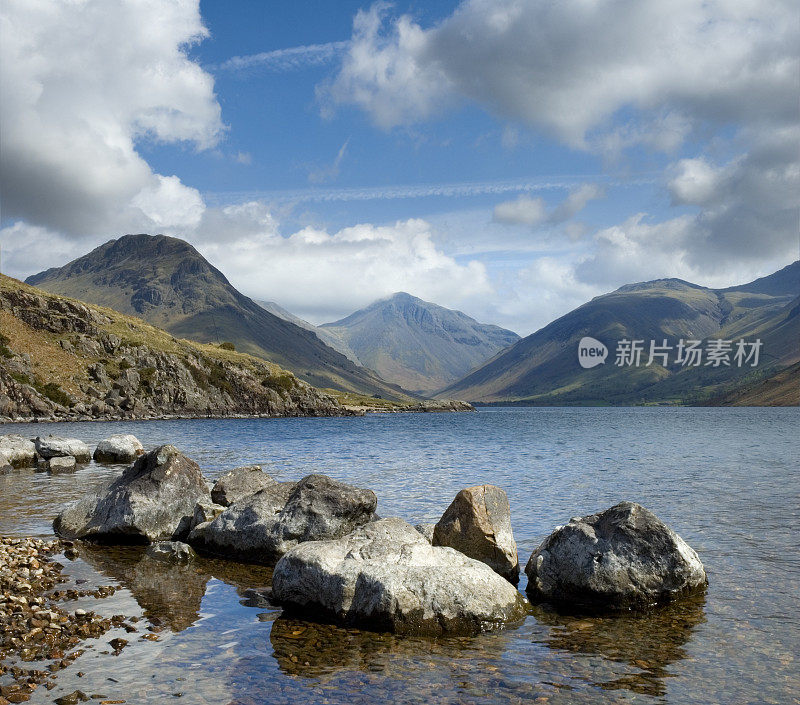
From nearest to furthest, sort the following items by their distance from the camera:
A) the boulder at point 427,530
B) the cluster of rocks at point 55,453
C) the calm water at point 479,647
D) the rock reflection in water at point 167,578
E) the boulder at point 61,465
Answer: the calm water at point 479,647 → the rock reflection in water at point 167,578 → the boulder at point 427,530 → the boulder at point 61,465 → the cluster of rocks at point 55,453

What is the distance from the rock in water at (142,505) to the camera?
24.8 meters

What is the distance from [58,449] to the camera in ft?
181

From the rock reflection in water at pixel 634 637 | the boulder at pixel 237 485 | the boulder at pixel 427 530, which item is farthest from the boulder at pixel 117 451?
the rock reflection in water at pixel 634 637

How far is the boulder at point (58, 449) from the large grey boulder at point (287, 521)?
38.7 meters

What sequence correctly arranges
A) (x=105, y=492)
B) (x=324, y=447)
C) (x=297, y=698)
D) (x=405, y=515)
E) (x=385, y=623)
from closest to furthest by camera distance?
1. (x=297, y=698)
2. (x=385, y=623)
3. (x=105, y=492)
4. (x=405, y=515)
5. (x=324, y=447)

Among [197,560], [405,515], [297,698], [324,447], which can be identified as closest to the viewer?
[297,698]

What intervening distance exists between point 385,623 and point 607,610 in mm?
6376

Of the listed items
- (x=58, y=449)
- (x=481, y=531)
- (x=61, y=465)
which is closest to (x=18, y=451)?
(x=58, y=449)

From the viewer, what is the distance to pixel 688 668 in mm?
12734

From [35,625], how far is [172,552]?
27.6ft

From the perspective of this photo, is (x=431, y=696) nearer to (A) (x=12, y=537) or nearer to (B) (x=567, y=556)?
(B) (x=567, y=556)

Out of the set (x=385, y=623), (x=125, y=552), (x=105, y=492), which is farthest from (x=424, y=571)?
(x=105, y=492)

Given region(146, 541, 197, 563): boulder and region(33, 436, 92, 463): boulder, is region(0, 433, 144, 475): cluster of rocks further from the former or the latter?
region(146, 541, 197, 563): boulder

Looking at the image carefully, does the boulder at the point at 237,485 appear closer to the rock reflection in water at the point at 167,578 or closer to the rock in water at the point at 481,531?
the rock reflection in water at the point at 167,578
